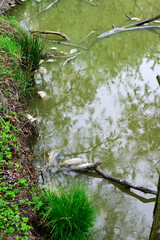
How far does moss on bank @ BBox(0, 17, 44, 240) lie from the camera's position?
1573 mm

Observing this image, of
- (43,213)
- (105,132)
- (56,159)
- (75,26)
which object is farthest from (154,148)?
(75,26)

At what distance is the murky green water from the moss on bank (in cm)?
38

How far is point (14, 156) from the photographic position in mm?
2139

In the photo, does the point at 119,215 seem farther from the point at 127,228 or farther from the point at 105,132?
the point at 105,132

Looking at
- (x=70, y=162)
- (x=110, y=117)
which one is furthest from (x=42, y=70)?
(x=70, y=162)

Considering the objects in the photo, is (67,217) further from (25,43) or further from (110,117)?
(25,43)

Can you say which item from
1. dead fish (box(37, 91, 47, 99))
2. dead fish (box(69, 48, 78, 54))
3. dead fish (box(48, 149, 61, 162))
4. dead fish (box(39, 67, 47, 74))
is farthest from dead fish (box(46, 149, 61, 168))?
dead fish (box(69, 48, 78, 54))

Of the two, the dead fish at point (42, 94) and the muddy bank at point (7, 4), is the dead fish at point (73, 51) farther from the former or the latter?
the muddy bank at point (7, 4)

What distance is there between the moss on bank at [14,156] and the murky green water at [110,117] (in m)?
0.38

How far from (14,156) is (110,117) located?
1513mm

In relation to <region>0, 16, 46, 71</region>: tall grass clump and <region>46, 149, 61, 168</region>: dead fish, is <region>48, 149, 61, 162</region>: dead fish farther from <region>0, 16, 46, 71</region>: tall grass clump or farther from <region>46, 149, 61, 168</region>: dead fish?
<region>0, 16, 46, 71</region>: tall grass clump

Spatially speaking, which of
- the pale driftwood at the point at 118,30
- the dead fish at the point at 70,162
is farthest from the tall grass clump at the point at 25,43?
the pale driftwood at the point at 118,30

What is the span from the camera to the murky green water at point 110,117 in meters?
2.21

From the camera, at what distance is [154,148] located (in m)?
2.76
